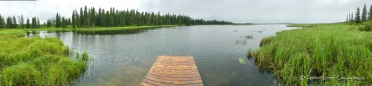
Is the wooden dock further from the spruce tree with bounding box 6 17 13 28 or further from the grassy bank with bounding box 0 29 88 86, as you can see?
the spruce tree with bounding box 6 17 13 28

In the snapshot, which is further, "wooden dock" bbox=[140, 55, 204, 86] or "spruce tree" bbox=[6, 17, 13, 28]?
"spruce tree" bbox=[6, 17, 13, 28]

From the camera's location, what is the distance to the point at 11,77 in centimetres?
764

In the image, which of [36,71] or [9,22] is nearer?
[36,71]

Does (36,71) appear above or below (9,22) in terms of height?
below

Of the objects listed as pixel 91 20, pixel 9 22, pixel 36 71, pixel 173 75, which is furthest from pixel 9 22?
pixel 173 75

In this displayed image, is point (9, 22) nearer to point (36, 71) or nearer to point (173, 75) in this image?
point (36, 71)

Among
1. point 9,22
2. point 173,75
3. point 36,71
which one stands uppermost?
point 9,22

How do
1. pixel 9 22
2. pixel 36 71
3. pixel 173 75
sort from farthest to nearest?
pixel 9 22
pixel 173 75
pixel 36 71

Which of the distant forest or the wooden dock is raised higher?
the distant forest

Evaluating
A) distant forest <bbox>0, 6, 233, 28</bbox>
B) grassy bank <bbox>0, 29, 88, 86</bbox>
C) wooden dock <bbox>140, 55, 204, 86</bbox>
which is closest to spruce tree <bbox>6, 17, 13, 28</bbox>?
distant forest <bbox>0, 6, 233, 28</bbox>

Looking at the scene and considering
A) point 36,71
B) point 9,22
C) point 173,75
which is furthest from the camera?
point 9,22

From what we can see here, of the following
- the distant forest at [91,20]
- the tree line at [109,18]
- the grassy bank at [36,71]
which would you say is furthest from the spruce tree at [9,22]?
the grassy bank at [36,71]

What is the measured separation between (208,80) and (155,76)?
305 cm

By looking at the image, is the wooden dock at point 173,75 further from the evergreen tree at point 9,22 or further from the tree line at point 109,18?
the evergreen tree at point 9,22
